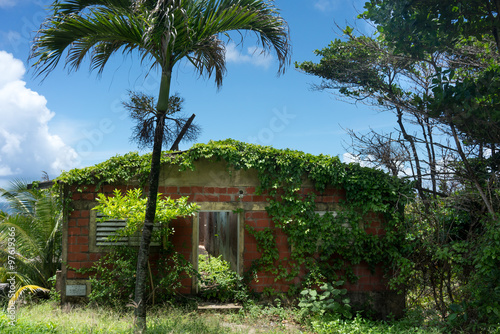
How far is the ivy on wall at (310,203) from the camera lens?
27.9ft

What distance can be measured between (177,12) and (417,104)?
4.71 m

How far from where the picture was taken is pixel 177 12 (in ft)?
20.3

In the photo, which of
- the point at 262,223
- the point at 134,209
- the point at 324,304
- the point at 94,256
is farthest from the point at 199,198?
the point at 324,304

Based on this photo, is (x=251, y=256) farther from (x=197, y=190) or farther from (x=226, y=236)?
(x=226, y=236)

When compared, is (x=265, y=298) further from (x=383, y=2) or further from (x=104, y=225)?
(x=383, y=2)

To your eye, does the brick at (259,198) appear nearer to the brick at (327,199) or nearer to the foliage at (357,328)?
the brick at (327,199)

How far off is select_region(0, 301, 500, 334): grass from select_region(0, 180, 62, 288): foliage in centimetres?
177

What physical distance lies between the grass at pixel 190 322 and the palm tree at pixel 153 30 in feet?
2.24

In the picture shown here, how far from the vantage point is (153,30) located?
598cm

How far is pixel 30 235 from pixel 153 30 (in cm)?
717

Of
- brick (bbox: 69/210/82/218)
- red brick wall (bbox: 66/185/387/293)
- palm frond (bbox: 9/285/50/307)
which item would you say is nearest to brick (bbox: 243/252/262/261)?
red brick wall (bbox: 66/185/387/293)

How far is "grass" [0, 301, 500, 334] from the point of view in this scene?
19.8ft

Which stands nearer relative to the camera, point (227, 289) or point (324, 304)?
point (324, 304)

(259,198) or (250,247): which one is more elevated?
(259,198)
